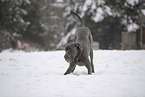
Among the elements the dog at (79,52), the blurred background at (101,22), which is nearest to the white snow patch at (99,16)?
the blurred background at (101,22)

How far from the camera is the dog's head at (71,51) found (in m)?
4.45

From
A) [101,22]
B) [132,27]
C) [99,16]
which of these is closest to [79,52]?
[99,16]

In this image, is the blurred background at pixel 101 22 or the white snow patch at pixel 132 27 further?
the white snow patch at pixel 132 27

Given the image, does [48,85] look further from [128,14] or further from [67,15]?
[67,15]

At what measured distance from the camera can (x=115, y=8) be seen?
51.5 ft

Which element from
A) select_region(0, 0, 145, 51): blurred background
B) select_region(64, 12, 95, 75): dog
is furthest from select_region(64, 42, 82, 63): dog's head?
select_region(0, 0, 145, 51): blurred background

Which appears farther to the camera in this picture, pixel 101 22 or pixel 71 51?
pixel 101 22

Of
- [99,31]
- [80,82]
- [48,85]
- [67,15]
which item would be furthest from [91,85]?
[67,15]

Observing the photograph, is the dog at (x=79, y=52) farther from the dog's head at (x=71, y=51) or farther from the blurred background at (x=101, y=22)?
the blurred background at (x=101, y=22)

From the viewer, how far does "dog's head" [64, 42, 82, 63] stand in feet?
14.6

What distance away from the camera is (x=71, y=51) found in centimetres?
451

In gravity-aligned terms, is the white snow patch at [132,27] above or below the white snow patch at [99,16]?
below

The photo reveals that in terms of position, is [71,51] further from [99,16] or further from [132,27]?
[132,27]

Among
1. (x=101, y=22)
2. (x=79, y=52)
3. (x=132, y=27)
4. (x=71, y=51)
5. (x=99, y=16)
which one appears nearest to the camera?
(x=71, y=51)
